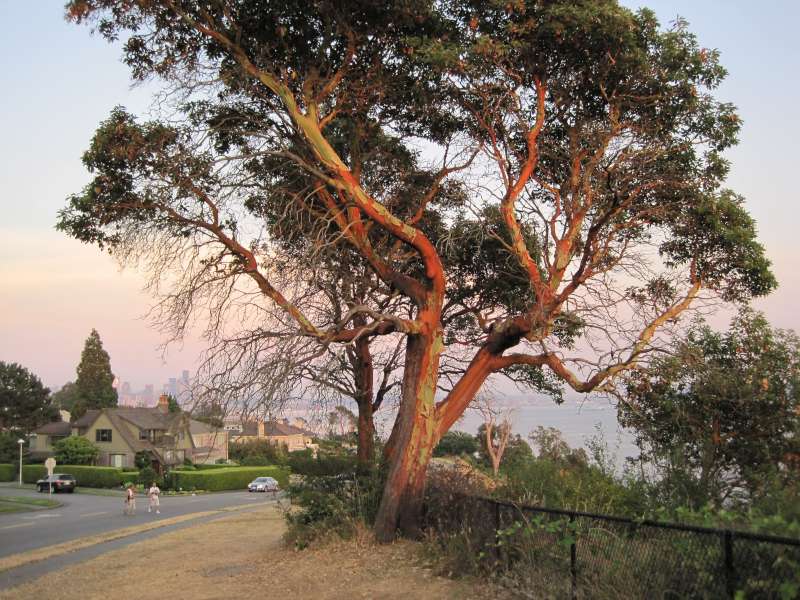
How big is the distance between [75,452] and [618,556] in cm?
6850

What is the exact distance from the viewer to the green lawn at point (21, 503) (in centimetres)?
4014

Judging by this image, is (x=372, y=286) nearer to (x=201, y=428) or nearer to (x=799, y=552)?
(x=799, y=552)

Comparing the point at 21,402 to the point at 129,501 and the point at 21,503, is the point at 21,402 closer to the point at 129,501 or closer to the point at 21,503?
the point at 21,503

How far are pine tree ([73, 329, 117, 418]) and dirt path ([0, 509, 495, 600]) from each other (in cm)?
7307

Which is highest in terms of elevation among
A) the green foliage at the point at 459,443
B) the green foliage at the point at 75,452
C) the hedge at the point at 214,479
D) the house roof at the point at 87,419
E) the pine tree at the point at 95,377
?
the pine tree at the point at 95,377

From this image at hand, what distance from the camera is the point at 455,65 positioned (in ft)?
39.7

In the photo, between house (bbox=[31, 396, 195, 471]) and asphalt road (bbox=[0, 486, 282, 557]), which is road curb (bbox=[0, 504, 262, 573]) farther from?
house (bbox=[31, 396, 195, 471])

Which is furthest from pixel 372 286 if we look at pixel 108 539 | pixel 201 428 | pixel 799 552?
pixel 201 428

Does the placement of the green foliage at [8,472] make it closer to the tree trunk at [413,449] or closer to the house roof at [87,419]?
the house roof at [87,419]

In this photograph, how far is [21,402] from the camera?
88938 millimetres

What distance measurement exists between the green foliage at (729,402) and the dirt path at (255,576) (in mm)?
4902

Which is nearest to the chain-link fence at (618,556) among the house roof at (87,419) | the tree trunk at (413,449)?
the tree trunk at (413,449)

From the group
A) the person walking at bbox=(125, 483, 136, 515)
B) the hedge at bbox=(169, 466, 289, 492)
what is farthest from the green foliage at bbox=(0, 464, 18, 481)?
the person walking at bbox=(125, 483, 136, 515)

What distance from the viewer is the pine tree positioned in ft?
281
